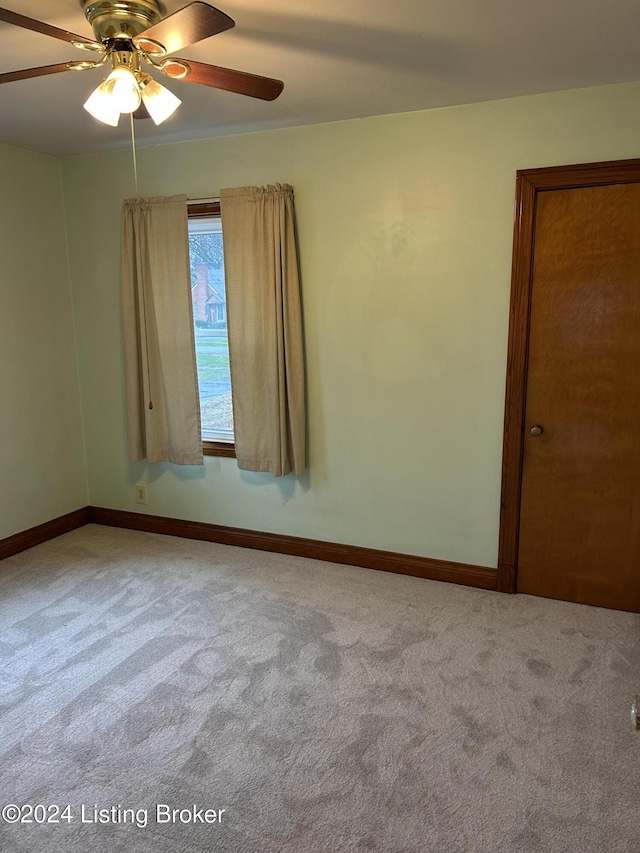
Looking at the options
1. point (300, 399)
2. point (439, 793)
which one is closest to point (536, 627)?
point (439, 793)

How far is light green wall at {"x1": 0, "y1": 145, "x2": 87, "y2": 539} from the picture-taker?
354cm

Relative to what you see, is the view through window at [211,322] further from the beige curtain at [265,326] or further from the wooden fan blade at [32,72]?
the wooden fan blade at [32,72]

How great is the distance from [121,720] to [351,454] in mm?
1767

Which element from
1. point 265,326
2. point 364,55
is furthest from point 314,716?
point 364,55

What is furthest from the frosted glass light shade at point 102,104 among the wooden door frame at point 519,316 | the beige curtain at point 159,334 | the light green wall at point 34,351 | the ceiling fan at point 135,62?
the light green wall at point 34,351

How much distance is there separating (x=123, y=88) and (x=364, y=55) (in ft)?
3.15

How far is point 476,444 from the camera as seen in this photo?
303cm

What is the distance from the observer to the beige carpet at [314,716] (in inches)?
67.5

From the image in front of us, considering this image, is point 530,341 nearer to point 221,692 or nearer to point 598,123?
point 598,123

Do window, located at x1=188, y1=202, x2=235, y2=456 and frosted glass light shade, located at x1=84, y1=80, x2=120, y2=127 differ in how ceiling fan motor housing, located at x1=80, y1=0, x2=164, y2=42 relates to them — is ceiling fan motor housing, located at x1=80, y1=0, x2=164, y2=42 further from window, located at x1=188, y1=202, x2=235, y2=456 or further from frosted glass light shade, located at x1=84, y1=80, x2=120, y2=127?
window, located at x1=188, y1=202, x2=235, y2=456

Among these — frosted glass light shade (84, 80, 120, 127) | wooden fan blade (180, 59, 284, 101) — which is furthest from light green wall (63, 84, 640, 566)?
frosted glass light shade (84, 80, 120, 127)

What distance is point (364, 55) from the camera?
2.15 meters

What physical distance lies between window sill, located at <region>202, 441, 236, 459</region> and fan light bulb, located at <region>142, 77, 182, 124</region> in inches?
82.0

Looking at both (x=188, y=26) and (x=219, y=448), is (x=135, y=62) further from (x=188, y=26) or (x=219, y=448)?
(x=219, y=448)
